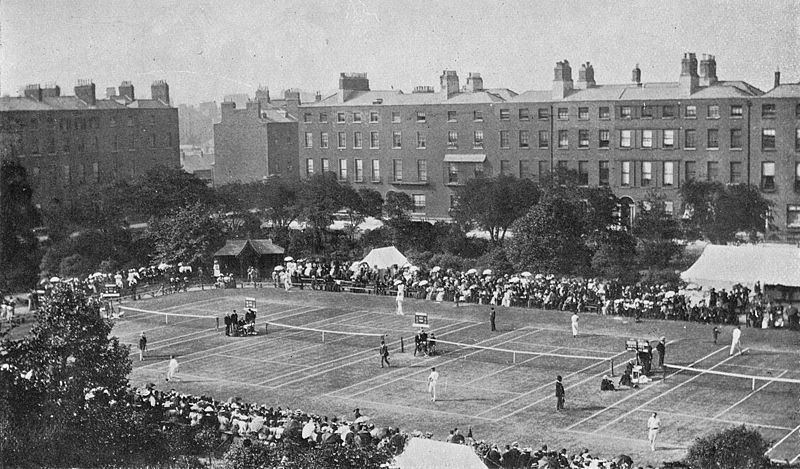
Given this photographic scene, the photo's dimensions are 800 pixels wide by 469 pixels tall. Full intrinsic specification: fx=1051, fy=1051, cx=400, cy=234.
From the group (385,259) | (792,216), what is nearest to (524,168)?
(792,216)

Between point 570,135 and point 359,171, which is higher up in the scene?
point 570,135

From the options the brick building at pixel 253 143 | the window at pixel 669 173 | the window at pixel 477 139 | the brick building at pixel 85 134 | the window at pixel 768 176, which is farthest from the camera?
the brick building at pixel 253 143

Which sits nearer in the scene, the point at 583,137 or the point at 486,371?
the point at 486,371

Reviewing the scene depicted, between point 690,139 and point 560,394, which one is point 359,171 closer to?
point 690,139

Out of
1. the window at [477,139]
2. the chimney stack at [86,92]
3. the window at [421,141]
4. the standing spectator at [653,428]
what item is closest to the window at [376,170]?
the window at [421,141]

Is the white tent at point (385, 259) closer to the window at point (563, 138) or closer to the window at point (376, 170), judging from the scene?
the window at point (563, 138)

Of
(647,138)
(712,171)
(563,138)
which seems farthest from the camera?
(563,138)

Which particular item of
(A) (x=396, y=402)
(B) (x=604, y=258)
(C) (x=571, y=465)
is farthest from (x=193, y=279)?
(C) (x=571, y=465)

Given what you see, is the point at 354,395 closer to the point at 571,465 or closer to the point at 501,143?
the point at 571,465
